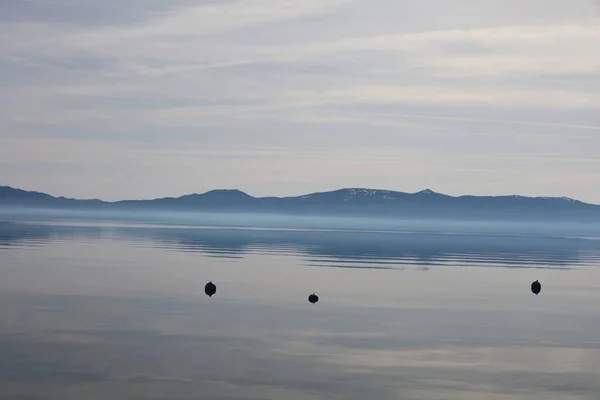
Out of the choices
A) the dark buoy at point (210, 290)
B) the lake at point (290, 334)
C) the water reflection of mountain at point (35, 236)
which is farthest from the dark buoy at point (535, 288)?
the water reflection of mountain at point (35, 236)

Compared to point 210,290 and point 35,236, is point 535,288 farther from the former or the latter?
point 35,236

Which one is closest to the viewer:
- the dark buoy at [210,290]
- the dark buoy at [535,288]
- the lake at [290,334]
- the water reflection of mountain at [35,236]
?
the lake at [290,334]

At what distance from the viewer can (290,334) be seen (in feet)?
123

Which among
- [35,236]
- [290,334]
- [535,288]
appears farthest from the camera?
[35,236]

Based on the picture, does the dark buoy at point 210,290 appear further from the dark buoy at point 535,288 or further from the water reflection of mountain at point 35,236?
the water reflection of mountain at point 35,236

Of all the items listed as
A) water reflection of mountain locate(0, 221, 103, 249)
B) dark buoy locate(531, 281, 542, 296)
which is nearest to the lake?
dark buoy locate(531, 281, 542, 296)

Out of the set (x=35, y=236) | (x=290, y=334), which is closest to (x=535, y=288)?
(x=290, y=334)

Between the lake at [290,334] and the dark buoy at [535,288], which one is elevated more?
the dark buoy at [535,288]

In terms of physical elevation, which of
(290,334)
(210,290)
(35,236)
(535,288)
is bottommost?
(290,334)

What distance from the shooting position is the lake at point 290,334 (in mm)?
27266

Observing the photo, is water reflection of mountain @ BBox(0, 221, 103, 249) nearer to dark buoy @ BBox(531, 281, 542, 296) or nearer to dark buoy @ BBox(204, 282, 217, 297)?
dark buoy @ BBox(204, 282, 217, 297)

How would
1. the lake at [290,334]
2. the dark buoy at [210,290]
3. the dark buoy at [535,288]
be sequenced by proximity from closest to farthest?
the lake at [290,334] < the dark buoy at [210,290] < the dark buoy at [535,288]

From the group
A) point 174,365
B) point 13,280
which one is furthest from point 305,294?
point 174,365

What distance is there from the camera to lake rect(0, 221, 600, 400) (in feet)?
89.5
